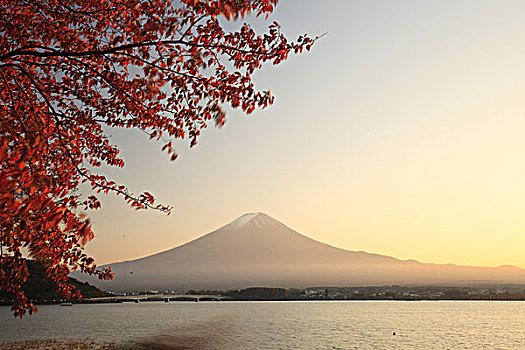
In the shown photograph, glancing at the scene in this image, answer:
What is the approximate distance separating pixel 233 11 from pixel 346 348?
7674cm

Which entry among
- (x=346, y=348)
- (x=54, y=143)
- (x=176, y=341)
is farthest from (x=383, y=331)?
(x=54, y=143)

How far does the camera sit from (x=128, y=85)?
30.2 ft

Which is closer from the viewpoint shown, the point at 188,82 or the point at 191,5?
the point at 191,5

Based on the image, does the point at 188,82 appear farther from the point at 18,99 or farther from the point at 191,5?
the point at 18,99

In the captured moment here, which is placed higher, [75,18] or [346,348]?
[75,18]

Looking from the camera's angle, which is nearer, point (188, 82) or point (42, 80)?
point (188, 82)

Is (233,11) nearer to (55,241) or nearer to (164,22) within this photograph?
(164,22)

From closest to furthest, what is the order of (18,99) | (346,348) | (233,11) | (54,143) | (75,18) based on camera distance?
(233,11), (18,99), (75,18), (54,143), (346,348)

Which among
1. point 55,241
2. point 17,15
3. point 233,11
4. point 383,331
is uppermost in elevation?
point 17,15

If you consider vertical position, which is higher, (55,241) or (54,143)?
(54,143)

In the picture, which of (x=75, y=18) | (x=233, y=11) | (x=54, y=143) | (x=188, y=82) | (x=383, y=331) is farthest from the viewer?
(x=383, y=331)

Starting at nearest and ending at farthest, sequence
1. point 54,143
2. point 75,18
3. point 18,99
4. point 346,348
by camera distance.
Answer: point 18,99
point 75,18
point 54,143
point 346,348

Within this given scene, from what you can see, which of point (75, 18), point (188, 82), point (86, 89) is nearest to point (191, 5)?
point (188, 82)

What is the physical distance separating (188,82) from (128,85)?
174 cm
